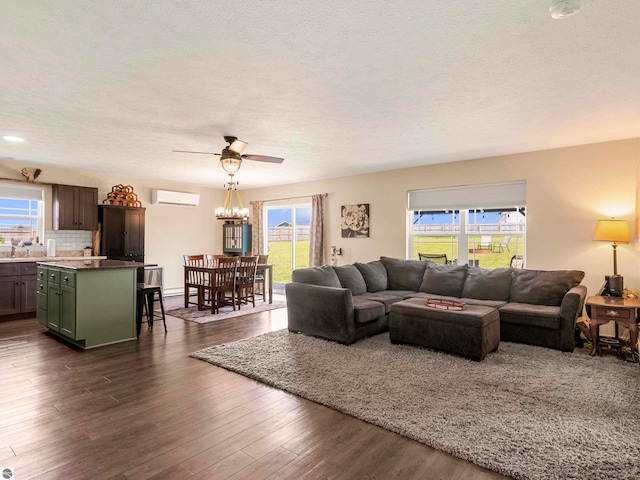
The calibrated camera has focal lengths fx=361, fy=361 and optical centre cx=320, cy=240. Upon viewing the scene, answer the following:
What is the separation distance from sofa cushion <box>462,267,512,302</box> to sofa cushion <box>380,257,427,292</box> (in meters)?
0.75

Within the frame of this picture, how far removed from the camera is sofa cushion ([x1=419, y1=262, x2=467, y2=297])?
542cm

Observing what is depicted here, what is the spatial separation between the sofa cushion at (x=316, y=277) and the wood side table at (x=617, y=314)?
3028 millimetres

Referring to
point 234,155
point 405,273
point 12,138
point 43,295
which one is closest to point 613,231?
point 405,273

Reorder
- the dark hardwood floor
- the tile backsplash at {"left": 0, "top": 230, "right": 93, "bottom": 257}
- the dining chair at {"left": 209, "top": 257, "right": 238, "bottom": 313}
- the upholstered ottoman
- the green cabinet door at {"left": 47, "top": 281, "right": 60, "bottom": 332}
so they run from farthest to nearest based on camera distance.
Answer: the tile backsplash at {"left": 0, "top": 230, "right": 93, "bottom": 257} → the dining chair at {"left": 209, "top": 257, "right": 238, "bottom": 313} → the green cabinet door at {"left": 47, "top": 281, "right": 60, "bottom": 332} → the upholstered ottoman → the dark hardwood floor

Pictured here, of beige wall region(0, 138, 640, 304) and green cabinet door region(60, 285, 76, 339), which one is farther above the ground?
beige wall region(0, 138, 640, 304)

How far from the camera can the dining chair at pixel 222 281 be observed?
6.17 m

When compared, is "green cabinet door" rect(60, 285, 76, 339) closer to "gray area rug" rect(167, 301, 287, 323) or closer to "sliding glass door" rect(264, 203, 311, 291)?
"gray area rug" rect(167, 301, 287, 323)

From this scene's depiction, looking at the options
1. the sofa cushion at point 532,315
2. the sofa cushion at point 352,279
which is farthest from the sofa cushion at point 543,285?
the sofa cushion at point 352,279

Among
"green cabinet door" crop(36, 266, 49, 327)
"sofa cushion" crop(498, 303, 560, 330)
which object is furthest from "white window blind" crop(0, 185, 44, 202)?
"sofa cushion" crop(498, 303, 560, 330)

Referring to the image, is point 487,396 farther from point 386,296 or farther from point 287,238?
point 287,238

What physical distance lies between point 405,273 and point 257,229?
4.37 metres

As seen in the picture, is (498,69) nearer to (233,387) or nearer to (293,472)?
(293,472)

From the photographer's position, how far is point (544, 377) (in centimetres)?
333

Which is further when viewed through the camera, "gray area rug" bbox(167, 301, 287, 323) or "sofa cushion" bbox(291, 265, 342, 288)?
"gray area rug" bbox(167, 301, 287, 323)
